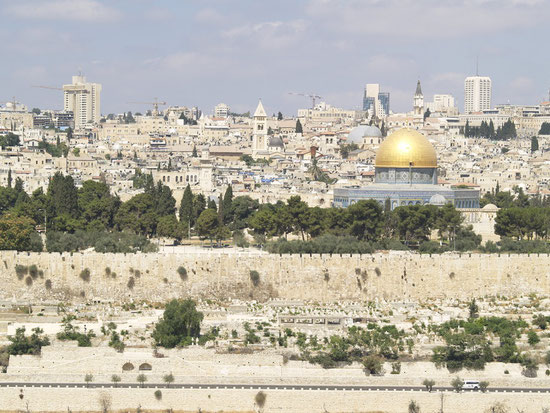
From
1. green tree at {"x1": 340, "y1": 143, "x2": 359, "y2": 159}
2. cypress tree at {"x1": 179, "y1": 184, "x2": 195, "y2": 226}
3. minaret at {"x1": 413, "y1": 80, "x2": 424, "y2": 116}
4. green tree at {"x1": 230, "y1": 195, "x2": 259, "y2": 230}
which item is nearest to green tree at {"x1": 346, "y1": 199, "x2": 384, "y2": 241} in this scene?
green tree at {"x1": 230, "y1": 195, "x2": 259, "y2": 230}

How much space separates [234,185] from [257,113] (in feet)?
134

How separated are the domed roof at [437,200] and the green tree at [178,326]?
24.8 metres

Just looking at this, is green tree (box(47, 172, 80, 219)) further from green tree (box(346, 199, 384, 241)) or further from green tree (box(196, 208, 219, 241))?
green tree (box(346, 199, 384, 241))

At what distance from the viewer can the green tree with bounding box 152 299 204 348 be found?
113ft

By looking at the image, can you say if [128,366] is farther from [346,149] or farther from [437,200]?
[346,149]

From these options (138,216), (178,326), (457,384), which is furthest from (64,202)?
(457,384)

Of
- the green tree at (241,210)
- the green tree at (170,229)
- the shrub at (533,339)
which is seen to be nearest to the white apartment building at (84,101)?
the green tree at (241,210)

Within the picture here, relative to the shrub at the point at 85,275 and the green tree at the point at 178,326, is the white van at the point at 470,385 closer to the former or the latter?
the green tree at the point at 178,326

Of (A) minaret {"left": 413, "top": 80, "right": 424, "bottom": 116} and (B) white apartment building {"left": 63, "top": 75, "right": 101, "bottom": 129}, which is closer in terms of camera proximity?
(A) minaret {"left": 413, "top": 80, "right": 424, "bottom": 116}

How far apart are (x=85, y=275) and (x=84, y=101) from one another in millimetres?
144009

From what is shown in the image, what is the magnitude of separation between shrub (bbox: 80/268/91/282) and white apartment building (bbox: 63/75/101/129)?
13909 cm

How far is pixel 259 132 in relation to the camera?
373 feet

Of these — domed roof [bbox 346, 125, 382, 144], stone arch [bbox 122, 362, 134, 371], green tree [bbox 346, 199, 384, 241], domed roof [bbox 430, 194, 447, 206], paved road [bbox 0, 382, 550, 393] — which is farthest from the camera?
domed roof [bbox 346, 125, 382, 144]

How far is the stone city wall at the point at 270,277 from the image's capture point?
4244 centimetres
